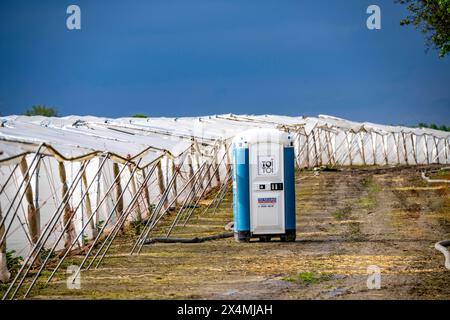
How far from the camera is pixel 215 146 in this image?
1709 inches

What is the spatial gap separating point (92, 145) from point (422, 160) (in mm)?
55559

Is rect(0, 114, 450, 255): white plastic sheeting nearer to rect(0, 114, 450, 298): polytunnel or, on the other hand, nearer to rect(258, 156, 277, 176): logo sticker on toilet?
rect(0, 114, 450, 298): polytunnel

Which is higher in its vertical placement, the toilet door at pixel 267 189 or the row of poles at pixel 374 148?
the row of poles at pixel 374 148

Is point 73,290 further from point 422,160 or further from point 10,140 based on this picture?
point 422,160

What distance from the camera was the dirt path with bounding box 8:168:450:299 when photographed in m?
15.3

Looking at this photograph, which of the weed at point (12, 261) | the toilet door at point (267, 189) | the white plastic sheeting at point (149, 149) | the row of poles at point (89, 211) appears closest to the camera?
the row of poles at point (89, 211)

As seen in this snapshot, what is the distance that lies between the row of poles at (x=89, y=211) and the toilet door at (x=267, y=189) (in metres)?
2.78

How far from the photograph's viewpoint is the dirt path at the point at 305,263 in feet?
50.2

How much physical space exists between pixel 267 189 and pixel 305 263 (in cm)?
467

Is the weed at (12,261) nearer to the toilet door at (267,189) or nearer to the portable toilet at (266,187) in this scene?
the portable toilet at (266,187)

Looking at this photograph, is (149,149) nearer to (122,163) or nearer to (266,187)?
(122,163)

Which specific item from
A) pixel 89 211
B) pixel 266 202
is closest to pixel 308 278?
pixel 266 202

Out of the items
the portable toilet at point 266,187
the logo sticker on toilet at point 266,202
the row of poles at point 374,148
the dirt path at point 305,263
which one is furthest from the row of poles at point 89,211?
the row of poles at point 374,148

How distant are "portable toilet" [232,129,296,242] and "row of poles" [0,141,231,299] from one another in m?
2.54
